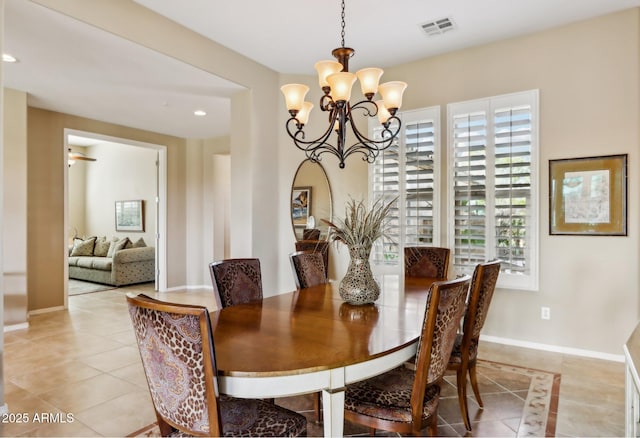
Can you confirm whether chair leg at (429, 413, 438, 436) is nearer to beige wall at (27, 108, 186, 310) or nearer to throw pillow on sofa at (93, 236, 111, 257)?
beige wall at (27, 108, 186, 310)

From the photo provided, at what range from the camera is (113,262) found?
7023mm

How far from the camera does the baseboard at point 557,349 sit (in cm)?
337

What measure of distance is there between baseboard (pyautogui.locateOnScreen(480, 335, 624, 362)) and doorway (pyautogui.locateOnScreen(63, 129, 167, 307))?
5.60 meters

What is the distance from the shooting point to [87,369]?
10.5 feet

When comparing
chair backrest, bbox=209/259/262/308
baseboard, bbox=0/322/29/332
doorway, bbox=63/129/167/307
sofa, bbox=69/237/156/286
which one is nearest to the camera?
chair backrest, bbox=209/259/262/308

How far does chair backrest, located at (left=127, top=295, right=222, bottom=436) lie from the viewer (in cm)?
122

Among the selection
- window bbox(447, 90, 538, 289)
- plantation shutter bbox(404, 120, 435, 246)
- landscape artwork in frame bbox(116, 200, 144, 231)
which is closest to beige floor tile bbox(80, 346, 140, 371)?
plantation shutter bbox(404, 120, 435, 246)

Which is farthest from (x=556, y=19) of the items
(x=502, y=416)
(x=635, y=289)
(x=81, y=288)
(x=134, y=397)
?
(x=81, y=288)

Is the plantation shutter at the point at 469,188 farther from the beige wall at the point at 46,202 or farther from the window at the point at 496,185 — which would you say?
the beige wall at the point at 46,202

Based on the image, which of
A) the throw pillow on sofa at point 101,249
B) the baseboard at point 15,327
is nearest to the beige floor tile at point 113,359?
the baseboard at point 15,327

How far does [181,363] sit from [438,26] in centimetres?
358

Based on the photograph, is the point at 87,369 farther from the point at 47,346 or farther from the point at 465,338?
the point at 465,338

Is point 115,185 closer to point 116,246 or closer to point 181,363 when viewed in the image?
point 116,246

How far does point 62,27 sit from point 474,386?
A: 3980mm
